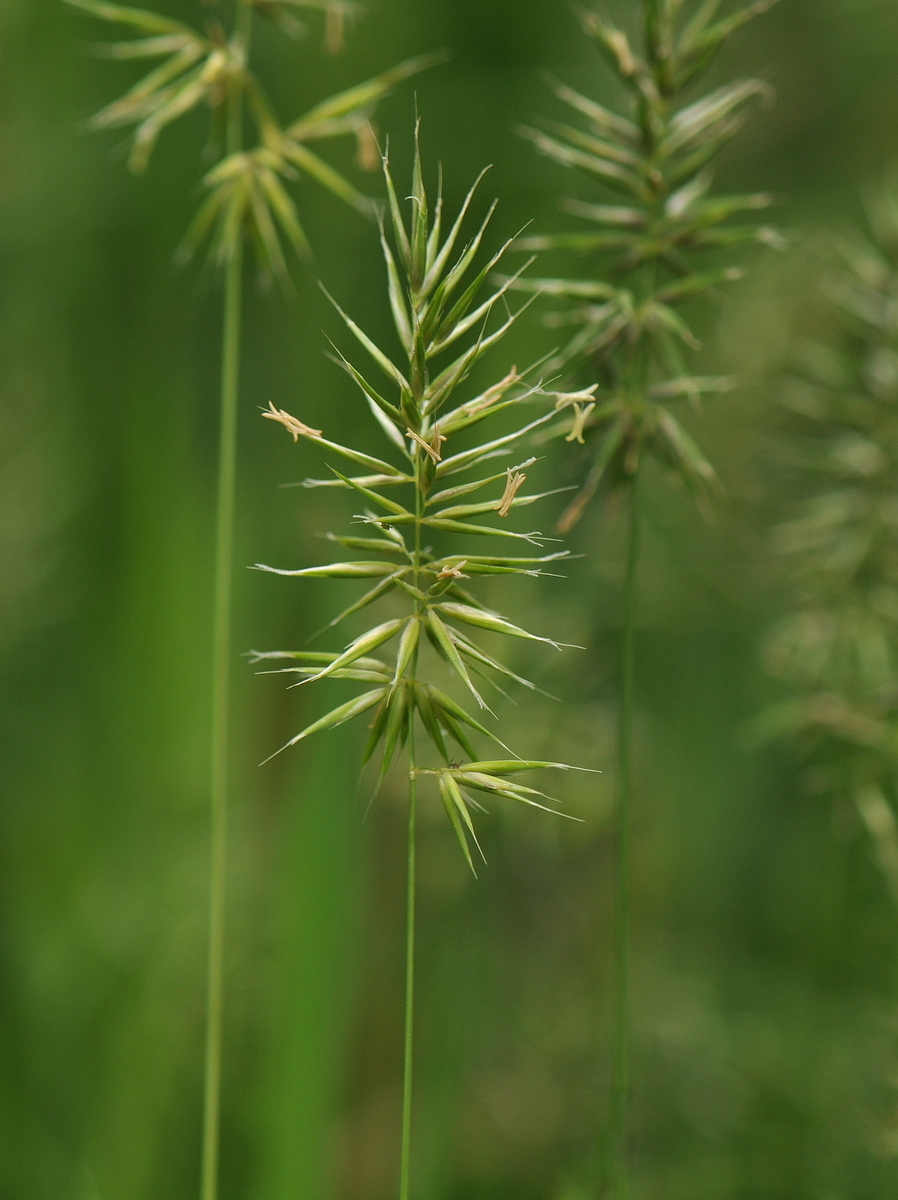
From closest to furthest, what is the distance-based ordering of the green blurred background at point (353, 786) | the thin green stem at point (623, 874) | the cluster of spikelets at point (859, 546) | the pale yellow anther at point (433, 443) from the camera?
the pale yellow anther at point (433, 443), the thin green stem at point (623, 874), the cluster of spikelets at point (859, 546), the green blurred background at point (353, 786)

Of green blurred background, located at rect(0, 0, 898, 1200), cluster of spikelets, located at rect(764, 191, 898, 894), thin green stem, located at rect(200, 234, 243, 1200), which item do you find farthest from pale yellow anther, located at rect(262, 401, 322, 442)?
cluster of spikelets, located at rect(764, 191, 898, 894)

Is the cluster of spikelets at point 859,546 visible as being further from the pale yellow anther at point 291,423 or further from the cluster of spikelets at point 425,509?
the pale yellow anther at point 291,423

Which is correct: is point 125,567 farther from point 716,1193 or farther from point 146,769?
point 716,1193

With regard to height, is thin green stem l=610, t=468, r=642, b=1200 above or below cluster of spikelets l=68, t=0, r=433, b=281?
below

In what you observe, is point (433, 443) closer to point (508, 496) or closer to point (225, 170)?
point (508, 496)

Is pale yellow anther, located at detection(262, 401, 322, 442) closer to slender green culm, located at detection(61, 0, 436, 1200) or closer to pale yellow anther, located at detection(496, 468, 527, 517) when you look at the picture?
pale yellow anther, located at detection(496, 468, 527, 517)

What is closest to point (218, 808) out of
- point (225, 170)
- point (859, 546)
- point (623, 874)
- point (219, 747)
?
point (219, 747)

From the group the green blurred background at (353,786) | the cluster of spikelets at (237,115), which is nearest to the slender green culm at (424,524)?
the cluster of spikelets at (237,115)

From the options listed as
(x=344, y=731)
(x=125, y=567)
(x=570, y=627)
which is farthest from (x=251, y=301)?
(x=344, y=731)
